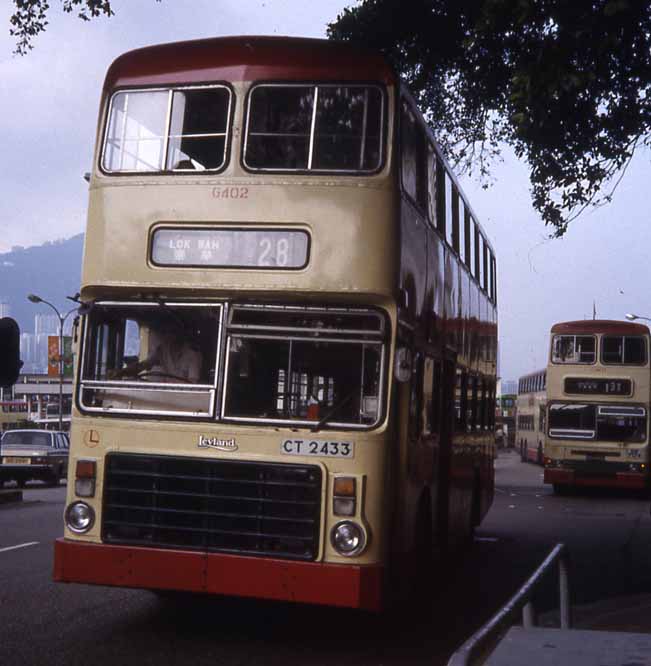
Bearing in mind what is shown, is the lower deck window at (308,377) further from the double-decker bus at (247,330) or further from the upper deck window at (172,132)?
the upper deck window at (172,132)

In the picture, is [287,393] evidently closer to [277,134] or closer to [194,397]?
[194,397]

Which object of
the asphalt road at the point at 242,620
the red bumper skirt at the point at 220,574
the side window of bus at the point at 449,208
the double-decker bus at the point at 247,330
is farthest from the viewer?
the side window of bus at the point at 449,208

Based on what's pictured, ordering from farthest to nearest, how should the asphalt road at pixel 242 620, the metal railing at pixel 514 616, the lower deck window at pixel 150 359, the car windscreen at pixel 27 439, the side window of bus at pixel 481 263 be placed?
the car windscreen at pixel 27 439, the side window of bus at pixel 481 263, the lower deck window at pixel 150 359, the asphalt road at pixel 242 620, the metal railing at pixel 514 616

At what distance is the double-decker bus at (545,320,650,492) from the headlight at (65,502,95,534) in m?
24.1

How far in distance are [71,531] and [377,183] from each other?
10.8 ft

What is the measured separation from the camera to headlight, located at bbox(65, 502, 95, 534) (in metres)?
8.99

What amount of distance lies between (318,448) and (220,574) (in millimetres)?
1079

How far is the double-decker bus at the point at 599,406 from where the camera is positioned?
104 ft

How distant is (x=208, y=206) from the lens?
30.1ft

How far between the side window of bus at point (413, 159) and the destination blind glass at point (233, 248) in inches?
41.5

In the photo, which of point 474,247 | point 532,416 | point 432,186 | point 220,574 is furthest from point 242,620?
point 532,416

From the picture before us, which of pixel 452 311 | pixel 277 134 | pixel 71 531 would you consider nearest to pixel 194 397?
pixel 71 531

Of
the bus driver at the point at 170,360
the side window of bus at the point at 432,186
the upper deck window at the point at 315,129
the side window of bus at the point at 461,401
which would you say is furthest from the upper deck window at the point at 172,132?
the side window of bus at the point at 461,401

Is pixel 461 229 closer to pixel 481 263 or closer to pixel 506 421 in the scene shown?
pixel 481 263
